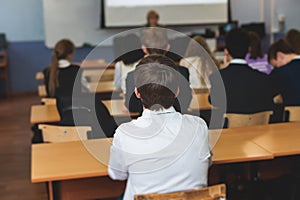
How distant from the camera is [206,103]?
3.61 m

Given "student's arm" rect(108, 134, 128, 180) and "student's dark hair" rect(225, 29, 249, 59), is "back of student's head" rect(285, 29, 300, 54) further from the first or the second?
"student's arm" rect(108, 134, 128, 180)

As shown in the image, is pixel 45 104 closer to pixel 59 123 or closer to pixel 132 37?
pixel 59 123

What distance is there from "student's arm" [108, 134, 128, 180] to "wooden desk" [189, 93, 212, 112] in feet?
4.74

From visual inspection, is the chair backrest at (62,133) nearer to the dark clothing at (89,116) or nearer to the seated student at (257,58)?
the dark clothing at (89,116)

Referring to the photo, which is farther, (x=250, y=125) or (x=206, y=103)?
(x=206, y=103)

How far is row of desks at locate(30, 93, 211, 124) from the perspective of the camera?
3334 mm

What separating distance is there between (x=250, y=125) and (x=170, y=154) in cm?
135

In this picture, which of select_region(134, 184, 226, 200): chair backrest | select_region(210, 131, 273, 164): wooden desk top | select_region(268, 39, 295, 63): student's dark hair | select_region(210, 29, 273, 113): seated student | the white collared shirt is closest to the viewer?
select_region(134, 184, 226, 200): chair backrest

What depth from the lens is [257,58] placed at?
4117 millimetres

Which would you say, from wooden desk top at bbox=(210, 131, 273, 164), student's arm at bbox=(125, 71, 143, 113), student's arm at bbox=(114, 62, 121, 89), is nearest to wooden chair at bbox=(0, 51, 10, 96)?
student's arm at bbox=(114, 62, 121, 89)

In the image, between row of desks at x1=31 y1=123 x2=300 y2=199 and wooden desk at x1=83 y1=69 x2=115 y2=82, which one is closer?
row of desks at x1=31 y1=123 x2=300 y2=199

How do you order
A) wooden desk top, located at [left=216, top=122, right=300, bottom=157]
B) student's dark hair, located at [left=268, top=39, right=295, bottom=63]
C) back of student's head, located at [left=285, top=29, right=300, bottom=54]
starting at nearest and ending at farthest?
wooden desk top, located at [left=216, top=122, right=300, bottom=157] → student's dark hair, located at [left=268, top=39, right=295, bottom=63] → back of student's head, located at [left=285, top=29, right=300, bottom=54]

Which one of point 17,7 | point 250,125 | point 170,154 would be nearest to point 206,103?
point 250,125

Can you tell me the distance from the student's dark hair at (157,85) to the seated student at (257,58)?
2.12 m
